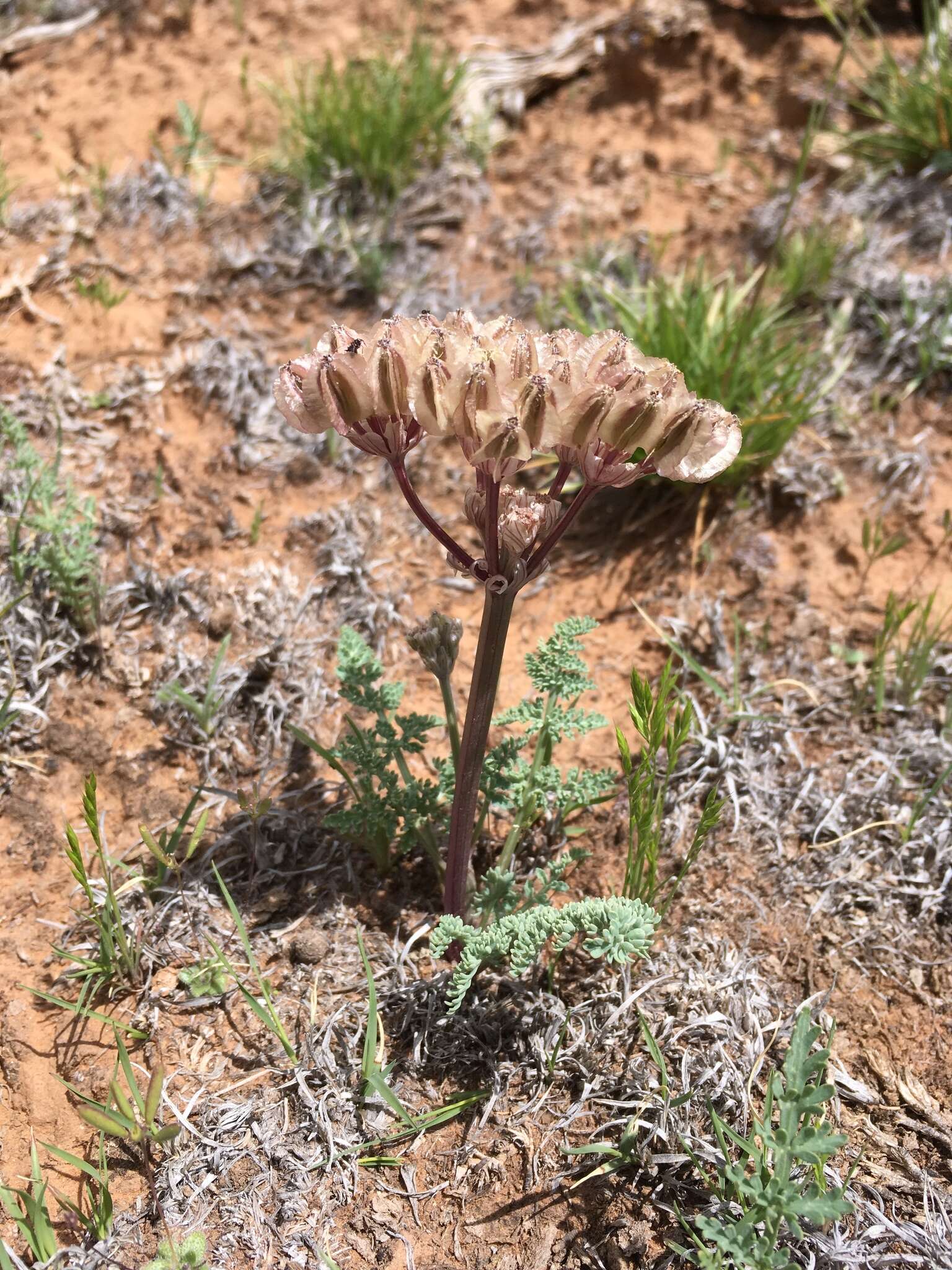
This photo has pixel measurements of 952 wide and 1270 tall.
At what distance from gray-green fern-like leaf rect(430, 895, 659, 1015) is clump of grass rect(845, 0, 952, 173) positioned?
12.5 feet

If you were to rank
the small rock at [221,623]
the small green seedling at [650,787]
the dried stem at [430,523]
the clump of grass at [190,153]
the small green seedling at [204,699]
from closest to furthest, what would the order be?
the dried stem at [430,523]
the small green seedling at [650,787]
the small green seedling at [204,699]
the small rock at [221,623]
the clump of grass at [190,153]

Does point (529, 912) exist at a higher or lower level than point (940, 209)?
lower

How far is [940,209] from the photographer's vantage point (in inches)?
168

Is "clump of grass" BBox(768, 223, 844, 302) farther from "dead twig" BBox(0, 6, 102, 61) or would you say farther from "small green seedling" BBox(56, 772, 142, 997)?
"dead twig" BBox(0, 6, 102, 61)

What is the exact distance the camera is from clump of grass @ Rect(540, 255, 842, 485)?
3.45 metres

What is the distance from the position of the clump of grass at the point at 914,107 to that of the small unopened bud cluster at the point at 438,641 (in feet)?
11.4

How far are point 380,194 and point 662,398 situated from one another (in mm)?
2987

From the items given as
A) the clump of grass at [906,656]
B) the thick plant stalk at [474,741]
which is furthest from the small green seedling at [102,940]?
the clump of grass at [906,656]

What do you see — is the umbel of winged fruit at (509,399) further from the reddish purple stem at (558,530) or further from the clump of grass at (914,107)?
the clump of grass at (914,107)

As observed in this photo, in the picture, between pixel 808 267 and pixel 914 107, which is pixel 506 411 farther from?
pixel 914 107

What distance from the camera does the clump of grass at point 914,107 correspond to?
4262 millimetres

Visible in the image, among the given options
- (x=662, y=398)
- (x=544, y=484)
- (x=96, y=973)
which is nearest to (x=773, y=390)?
(x=544, y=484)

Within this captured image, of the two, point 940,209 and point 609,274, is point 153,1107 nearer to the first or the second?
point 609,274

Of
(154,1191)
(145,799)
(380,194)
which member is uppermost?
(380,194)
